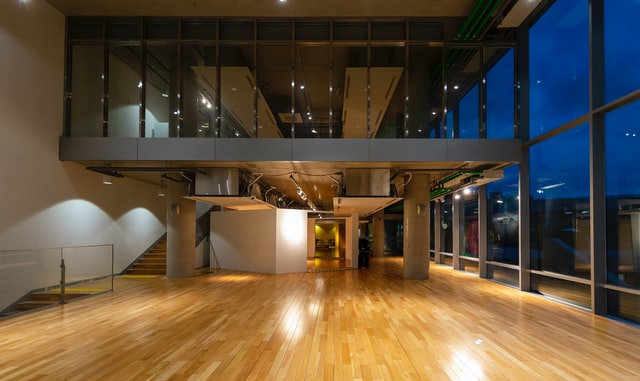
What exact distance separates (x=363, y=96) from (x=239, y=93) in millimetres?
3278

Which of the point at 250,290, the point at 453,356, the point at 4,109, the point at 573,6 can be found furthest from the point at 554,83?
the point at 4,109

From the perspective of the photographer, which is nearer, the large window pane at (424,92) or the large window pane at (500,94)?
the large window pane at (424,92)

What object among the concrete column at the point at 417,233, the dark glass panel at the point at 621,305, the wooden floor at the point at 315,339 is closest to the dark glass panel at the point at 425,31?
the concrete column at the point at 417,233

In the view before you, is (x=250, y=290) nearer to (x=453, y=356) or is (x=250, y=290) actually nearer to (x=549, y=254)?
(x=453, y=356)

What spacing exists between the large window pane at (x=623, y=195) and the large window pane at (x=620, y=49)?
41cm

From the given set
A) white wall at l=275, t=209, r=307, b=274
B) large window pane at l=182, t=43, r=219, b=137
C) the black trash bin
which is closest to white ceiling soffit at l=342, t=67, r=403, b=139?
large window pane at l=182, t=43, r=219, b=137

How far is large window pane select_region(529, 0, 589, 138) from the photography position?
7289mm

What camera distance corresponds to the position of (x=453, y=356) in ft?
14.9

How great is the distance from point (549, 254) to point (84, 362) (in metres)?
9.12

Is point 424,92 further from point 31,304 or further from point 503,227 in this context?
point 31,304

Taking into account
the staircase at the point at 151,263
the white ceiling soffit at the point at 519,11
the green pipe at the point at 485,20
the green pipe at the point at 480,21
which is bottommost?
the staircase at the point at 151,263

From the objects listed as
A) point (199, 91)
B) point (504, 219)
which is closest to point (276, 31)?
point (199, 91)

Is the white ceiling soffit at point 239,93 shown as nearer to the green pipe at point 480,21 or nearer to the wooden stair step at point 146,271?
the green pipe at point 480,21

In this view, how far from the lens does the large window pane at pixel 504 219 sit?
10242 millimetres
